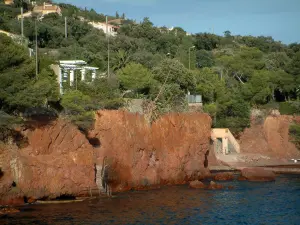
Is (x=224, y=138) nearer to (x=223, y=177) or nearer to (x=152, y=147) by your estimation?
(x=223, y=177)

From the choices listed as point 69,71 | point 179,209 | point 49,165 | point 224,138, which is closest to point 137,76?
point 69,71

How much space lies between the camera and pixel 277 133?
82750 millimetres

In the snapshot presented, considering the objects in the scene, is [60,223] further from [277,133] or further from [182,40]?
[182,40]

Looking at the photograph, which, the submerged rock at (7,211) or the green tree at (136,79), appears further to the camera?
the green tree at (136,79)

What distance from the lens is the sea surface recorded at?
130 ft

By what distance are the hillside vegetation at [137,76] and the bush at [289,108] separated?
83cm

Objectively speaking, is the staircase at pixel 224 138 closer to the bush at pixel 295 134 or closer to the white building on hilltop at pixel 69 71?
the bush at pixel 295 134

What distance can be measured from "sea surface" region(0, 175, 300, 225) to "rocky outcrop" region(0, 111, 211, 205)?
191 centimetres

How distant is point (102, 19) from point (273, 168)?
92664 mm

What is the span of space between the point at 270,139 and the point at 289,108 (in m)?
7.11

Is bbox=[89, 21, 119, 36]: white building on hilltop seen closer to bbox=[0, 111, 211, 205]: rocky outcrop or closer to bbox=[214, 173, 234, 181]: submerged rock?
bbox=[0, 111, 211, 205]: rocky outcrop

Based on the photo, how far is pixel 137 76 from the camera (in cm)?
7288

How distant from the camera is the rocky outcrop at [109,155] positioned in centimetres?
4403

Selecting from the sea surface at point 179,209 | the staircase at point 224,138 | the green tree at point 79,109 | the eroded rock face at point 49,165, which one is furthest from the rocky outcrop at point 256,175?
the eroded rock face at point 49,165
